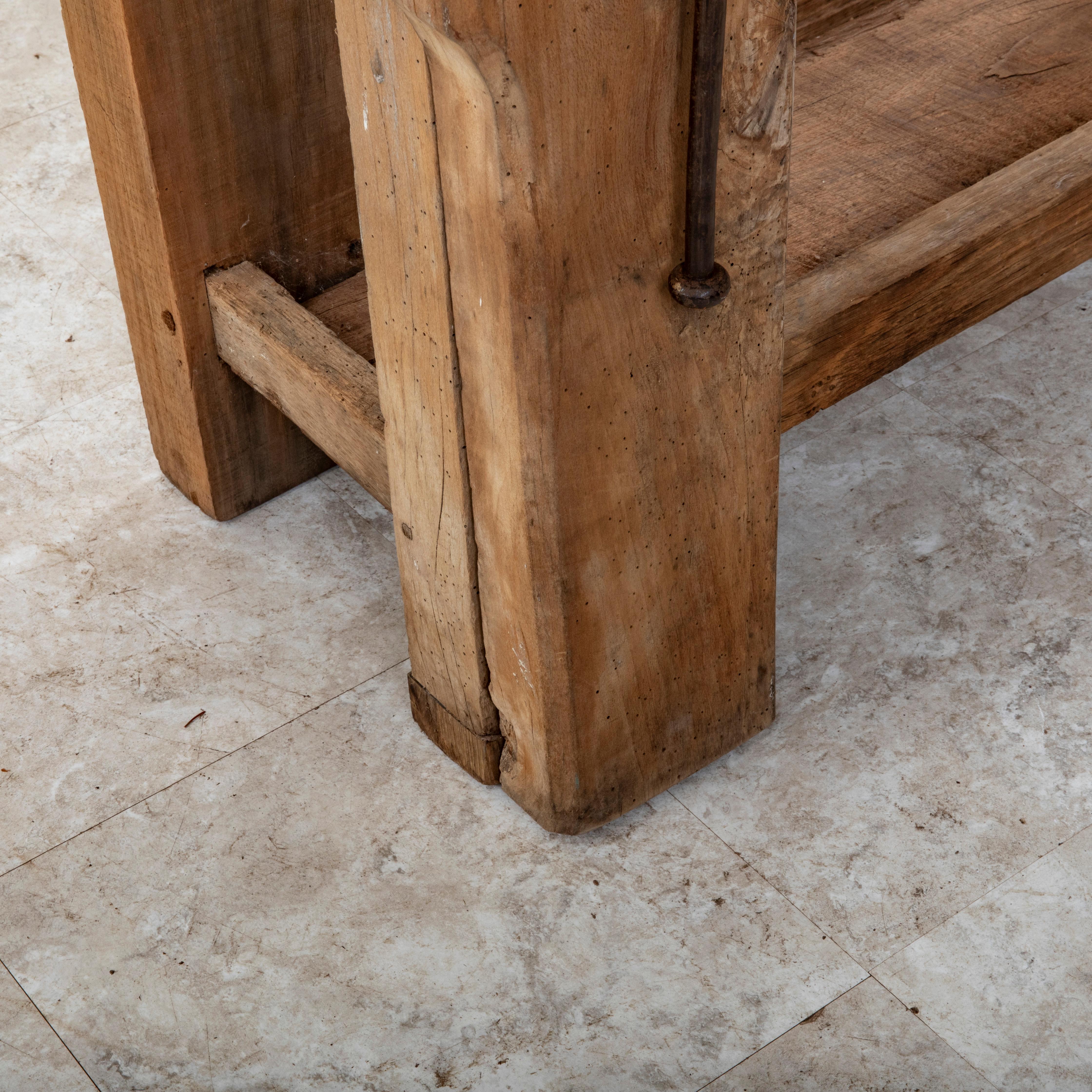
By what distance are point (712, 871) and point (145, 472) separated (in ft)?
3.86

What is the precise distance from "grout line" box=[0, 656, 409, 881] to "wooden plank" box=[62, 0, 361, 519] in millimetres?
431

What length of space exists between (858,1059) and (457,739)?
25.0 inches

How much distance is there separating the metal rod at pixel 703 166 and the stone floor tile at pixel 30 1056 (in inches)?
42.3

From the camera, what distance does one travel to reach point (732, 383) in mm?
A: 1677

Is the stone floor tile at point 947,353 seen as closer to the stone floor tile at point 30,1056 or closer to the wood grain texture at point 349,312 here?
the wood grain texture at point 349,312

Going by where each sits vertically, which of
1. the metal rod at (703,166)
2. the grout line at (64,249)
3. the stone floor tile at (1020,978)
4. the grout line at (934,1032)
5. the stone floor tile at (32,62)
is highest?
the metal rod at (703,166)

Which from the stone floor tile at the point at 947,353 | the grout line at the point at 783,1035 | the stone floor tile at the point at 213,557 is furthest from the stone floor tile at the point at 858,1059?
the stone floor tile at the point at 947,353

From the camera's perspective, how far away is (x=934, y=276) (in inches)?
76.0

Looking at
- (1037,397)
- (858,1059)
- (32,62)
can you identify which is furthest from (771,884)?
(32,62)

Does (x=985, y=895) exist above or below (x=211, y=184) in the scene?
below

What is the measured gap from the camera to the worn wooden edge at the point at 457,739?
195cm

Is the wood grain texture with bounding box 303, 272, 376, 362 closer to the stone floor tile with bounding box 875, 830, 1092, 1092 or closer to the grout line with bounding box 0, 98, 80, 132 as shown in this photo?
the stone floor tile with bounding box 875, 830, 1092, 1092

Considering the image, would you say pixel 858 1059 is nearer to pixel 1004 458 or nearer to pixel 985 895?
pixel 985 895

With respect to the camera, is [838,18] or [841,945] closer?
[841,945]
